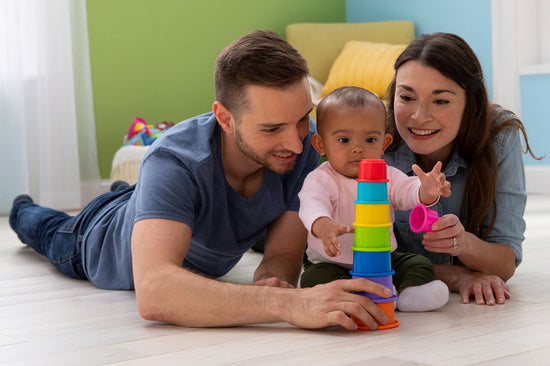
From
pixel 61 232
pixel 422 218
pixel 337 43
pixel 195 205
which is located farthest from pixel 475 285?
pixel 337 43

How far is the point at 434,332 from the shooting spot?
132 centimetres

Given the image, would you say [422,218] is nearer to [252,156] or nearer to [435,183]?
[435,183]

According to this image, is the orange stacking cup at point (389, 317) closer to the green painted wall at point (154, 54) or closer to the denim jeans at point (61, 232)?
the denim jeans at point (61, 232)

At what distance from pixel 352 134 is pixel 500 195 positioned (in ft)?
1.49

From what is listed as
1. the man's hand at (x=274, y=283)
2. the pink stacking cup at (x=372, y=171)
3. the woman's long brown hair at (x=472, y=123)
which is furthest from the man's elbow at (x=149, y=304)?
the woman's long brown hair at (x=472, y=123)

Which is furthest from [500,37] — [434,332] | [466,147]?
[434,332]

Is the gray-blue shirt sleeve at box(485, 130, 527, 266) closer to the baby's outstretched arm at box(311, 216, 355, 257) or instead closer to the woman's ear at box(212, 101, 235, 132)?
the baby's outstretched arm at box(311, 216, 355, 257)

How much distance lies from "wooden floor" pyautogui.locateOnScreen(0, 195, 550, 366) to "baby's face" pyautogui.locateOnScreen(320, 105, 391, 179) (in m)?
0.36

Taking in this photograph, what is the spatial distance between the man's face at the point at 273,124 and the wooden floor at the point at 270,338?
366mm

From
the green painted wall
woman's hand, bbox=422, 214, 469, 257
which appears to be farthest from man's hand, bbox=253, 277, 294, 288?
the green painted wall

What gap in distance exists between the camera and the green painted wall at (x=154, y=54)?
4355 millimetres

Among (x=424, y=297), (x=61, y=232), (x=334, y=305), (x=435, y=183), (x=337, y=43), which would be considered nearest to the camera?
(x=334, y=305)

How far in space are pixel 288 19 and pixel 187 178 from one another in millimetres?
3674

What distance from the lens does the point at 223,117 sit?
1.57 meters
